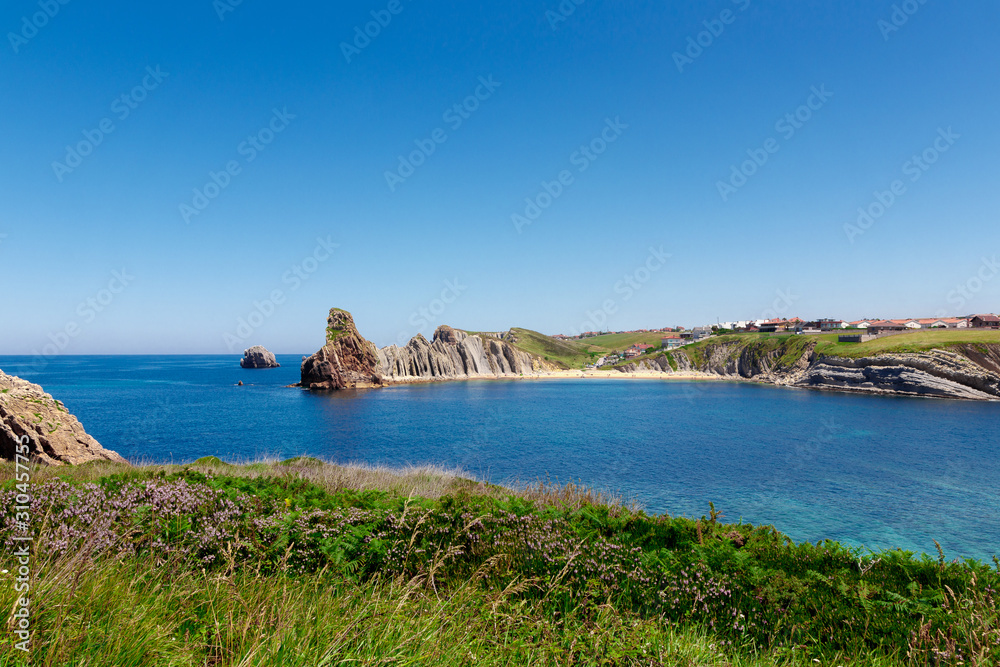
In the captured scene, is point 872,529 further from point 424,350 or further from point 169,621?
point 424,350

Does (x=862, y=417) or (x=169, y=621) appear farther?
(x=862, y=417)

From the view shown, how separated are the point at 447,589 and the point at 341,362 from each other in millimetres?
108291

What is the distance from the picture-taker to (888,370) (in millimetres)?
90062

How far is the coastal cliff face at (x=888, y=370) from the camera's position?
8300cm

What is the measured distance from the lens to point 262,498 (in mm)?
8102

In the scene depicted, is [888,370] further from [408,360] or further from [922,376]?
[408,360]

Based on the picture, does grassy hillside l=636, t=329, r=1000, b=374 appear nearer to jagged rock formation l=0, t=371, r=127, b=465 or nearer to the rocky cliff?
the rocky cliff

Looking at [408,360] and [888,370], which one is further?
[408,360]

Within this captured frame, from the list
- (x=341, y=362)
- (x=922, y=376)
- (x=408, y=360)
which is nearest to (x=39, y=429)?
(x=341, y=362)

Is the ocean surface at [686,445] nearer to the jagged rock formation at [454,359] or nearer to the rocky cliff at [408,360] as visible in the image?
the rocky cliff at [408,360]

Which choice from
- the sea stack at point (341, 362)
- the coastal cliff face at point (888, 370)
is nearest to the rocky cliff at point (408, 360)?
the sea stack at point (341, 362)

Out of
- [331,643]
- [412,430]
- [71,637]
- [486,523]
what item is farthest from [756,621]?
[412,430]

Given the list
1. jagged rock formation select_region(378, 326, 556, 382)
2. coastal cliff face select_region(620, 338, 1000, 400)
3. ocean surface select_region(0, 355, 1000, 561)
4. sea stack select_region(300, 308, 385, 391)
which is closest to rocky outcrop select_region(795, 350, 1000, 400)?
coastal cliff face select_region(620, 338, 1000, 400)

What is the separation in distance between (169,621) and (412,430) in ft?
162
